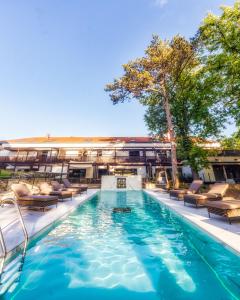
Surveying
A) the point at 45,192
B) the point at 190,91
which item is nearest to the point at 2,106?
the point at 45,192

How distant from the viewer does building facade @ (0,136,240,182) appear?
991 inches

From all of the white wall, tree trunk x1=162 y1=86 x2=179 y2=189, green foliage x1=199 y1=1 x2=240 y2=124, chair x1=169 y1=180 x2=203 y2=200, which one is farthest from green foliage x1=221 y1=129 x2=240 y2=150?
the white wall

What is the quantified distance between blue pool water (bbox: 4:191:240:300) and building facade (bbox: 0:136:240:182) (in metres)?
19.6

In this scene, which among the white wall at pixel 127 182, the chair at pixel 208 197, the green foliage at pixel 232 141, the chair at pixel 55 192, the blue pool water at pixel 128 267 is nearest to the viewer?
the blue pool water at pixel 128 267

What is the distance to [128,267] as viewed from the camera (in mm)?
3236

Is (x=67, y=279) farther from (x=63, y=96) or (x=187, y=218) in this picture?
(x=63, y=96)

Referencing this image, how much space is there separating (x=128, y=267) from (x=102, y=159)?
22332 millimetres

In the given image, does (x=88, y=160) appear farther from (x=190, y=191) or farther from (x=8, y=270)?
(x=8, y=270)

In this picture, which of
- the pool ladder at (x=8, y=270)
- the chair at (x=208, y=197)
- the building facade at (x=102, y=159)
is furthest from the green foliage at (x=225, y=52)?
the pool ladder at (x=8, y=270)

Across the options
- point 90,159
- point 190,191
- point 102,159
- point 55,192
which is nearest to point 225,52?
point 190,191

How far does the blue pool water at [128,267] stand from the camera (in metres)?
2.48

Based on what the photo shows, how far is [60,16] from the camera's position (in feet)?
38.4

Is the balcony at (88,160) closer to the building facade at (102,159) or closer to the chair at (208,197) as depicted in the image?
the building facade at (102,159)

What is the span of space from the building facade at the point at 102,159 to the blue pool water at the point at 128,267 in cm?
1961
